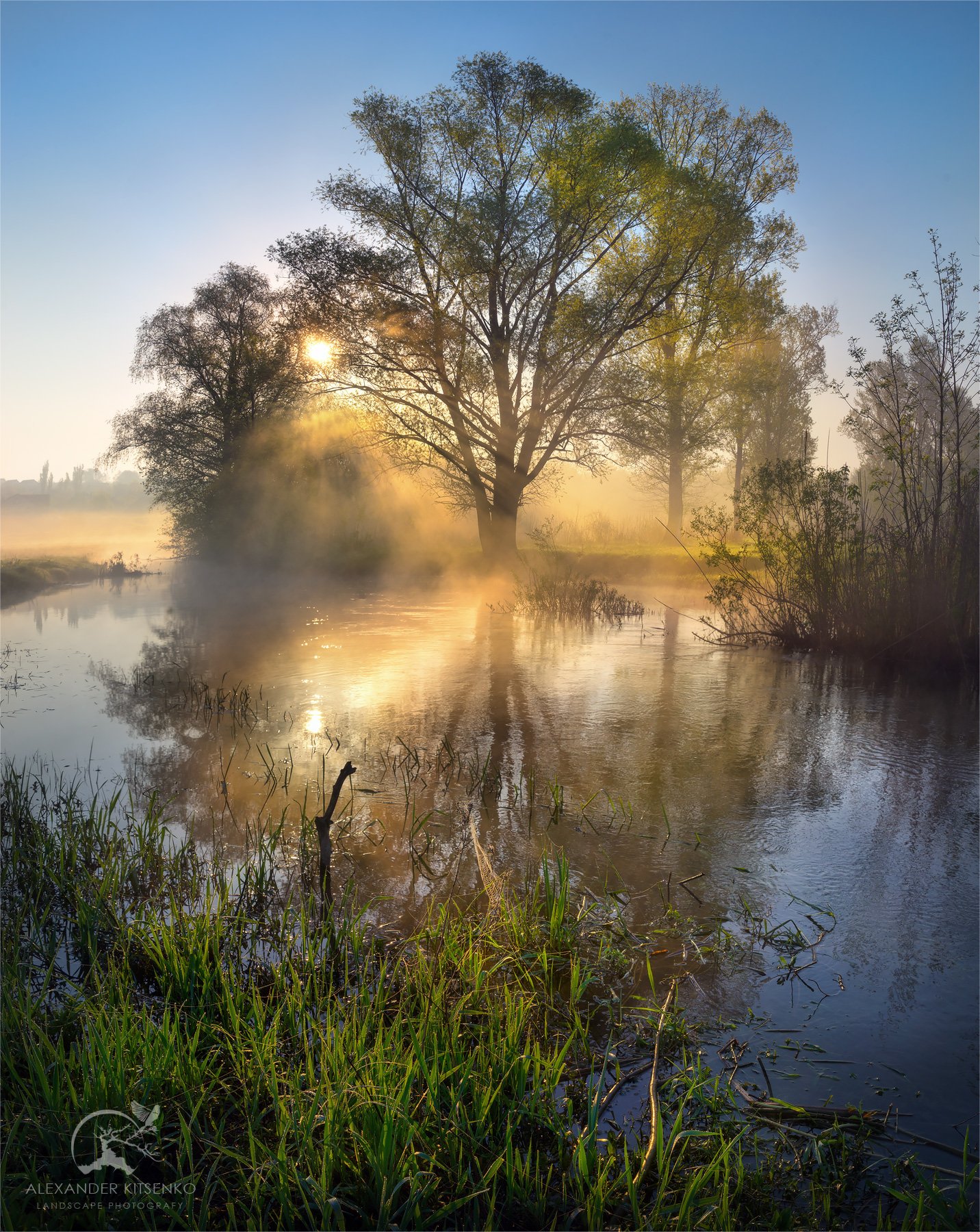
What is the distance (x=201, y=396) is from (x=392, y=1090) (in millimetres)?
30067

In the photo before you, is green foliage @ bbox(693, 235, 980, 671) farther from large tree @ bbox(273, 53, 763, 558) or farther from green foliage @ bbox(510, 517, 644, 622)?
large tree @ bbox(273, 53, 763, 558)

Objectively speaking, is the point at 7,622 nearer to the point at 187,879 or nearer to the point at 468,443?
the point at 468,443

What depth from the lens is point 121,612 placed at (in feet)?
54.7

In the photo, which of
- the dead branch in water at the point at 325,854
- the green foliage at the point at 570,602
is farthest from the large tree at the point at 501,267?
the dead branch in water at the point at 325,854

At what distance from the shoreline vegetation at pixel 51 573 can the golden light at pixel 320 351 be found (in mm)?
8376

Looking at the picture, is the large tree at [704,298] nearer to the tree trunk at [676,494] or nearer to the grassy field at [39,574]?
the tree trunk at [676,494]

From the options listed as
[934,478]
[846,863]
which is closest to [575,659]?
[934,478]

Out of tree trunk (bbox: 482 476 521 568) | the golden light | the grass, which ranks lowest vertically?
the grass

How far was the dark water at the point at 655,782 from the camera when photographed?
10.6 ft

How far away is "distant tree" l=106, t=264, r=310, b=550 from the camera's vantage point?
27984 millimetres

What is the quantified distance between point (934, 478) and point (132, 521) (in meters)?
62.0

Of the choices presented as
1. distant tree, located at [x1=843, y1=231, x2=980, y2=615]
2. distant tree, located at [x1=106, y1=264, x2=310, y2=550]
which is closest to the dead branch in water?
distant tree, located at [x1=843, y1=231, x2=980, y2=615]

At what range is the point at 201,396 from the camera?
2958cm

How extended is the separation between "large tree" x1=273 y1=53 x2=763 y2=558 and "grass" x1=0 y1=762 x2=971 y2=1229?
17.5 m
